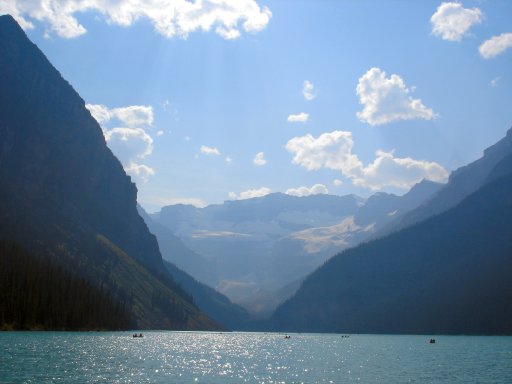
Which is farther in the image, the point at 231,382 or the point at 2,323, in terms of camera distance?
the point at 2,323

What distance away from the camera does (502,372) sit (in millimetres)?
105500

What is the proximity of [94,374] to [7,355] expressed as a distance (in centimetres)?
2593

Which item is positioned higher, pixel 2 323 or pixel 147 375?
pixel 2 323

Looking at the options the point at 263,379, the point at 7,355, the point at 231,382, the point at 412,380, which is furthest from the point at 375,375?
the point at 7,355

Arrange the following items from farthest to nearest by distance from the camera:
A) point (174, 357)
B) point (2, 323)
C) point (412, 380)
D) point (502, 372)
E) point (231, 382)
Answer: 1. point (2, 323)
2. point (174, 357)
3. point (502, 372)
4. point (412, 380)
5. point (231, 382)

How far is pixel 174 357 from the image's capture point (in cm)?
13150

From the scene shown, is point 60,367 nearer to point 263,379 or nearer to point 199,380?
point 199,380

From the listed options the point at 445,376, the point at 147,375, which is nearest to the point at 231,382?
the point at 147,375

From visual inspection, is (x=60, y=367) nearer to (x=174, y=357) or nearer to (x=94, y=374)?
(x=94, y=374)

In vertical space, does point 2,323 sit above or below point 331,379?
above

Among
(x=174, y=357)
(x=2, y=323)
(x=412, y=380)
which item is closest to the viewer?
(x=412, y=380)

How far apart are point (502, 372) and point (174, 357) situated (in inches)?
2564

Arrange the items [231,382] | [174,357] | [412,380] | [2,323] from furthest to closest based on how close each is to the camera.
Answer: [2,323] < [174,357] < [412,380] < [231,382]

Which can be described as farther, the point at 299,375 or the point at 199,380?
the point at 299,375
